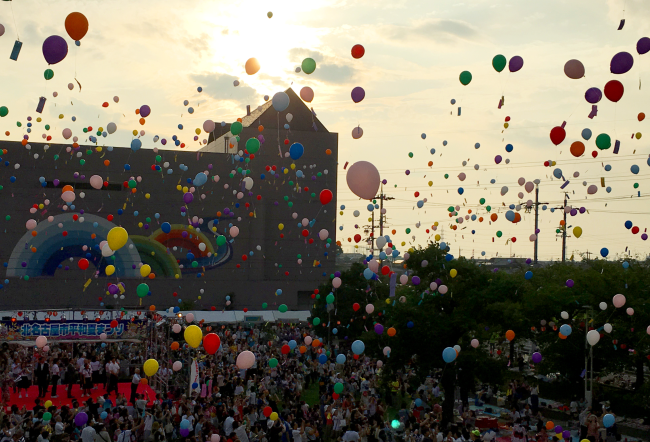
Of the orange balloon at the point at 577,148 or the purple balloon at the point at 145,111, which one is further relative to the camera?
the purple balloon at the point at 145,111

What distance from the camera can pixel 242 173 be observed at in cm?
5003

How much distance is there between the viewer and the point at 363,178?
12250mm

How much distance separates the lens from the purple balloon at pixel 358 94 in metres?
14.8

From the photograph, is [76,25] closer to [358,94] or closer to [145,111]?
[358,94]

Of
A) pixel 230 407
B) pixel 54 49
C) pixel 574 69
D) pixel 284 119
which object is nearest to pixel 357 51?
pixel 574 69

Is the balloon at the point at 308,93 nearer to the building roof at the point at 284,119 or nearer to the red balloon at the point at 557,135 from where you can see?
the red balloon at the point at 557,135

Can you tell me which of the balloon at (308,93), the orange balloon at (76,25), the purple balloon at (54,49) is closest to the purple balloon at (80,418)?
the purple balloon at (54,49)

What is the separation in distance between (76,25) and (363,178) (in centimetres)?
551

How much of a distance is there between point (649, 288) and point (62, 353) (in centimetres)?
1891

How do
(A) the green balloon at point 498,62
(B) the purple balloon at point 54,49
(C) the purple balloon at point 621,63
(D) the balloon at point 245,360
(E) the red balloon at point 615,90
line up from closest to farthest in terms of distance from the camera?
(B) the purple balloon at point 54,49
(C) the purple balloon at point 621,63
(E) the red balloon at point 615,90
(D) the balloon at point 245,360
(A) the green balloon at point 498,62

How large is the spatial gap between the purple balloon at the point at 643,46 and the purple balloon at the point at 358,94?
19.0 feet

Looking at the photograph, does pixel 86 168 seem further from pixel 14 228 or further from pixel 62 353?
pixel 62 353

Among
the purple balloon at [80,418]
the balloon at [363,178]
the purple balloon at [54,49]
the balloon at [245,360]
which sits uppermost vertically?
the purple balloon at [54,49]

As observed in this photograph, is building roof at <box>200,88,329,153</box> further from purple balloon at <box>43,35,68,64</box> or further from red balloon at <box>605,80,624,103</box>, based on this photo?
purple balloon at <box>43,35,68,64</box>
